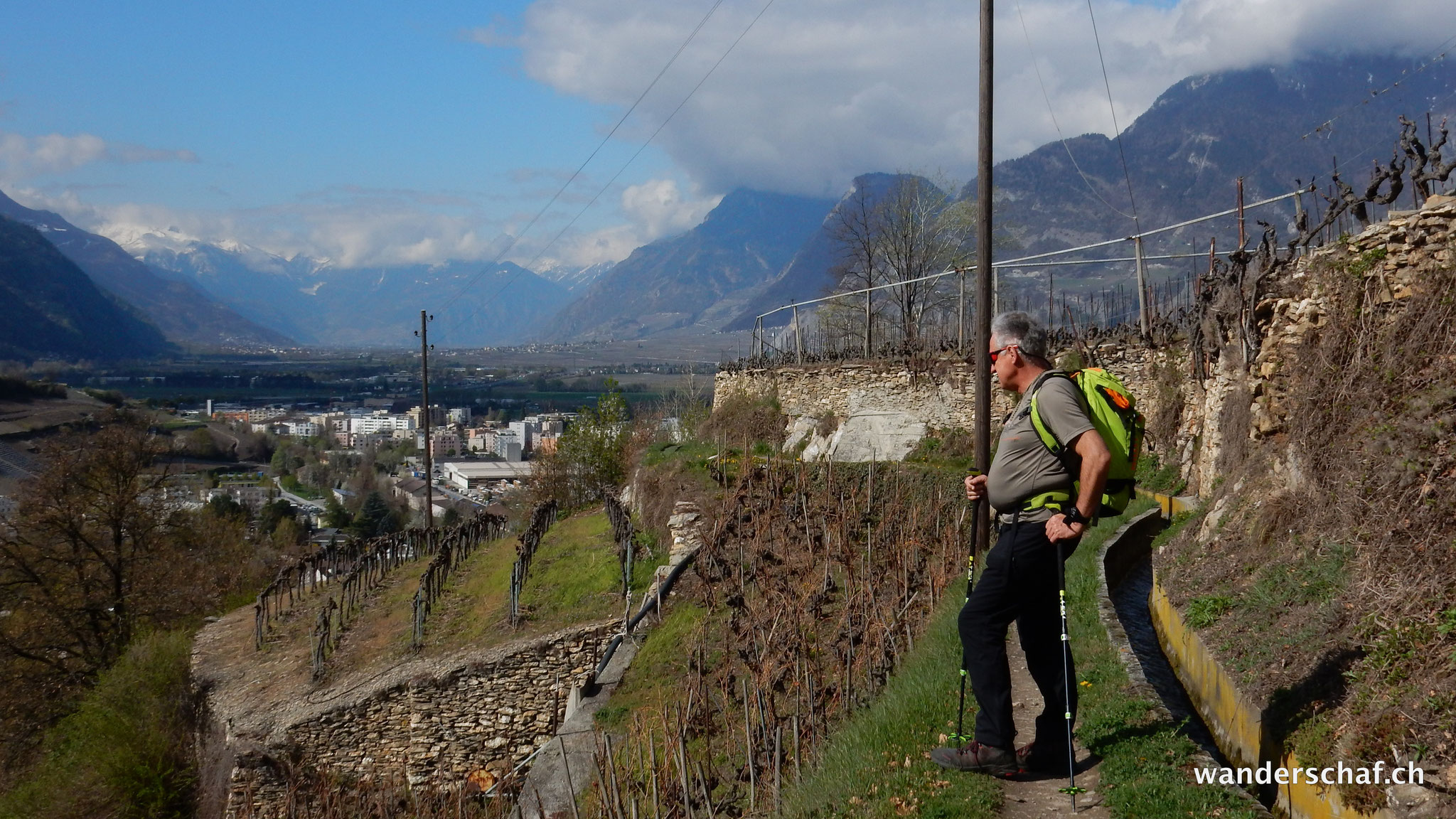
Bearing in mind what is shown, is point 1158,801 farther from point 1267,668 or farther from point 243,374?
point 243,374

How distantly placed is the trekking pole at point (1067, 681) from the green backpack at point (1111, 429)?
0.34m

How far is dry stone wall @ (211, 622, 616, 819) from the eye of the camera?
16.6 m

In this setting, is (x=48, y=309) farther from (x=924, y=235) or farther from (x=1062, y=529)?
(x=1062, y=529)

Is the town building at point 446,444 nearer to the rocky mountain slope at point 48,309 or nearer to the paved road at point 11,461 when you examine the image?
the paved road at point 11,461

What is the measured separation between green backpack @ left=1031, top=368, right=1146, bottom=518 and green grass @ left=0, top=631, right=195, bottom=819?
66.5 ft

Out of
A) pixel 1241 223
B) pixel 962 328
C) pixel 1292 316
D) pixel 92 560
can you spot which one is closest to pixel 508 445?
pixel 92 560

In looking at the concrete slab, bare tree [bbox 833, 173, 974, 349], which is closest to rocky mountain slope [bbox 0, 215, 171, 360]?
bare tree [bbox 833, 173, 974, 349]

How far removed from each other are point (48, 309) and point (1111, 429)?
184670 mm

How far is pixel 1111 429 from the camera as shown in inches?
167

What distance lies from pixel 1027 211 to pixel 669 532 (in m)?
153

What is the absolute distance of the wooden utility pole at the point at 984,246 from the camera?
9195 mm

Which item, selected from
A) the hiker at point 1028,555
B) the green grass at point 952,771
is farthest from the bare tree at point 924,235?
the hiker at point 1028,555

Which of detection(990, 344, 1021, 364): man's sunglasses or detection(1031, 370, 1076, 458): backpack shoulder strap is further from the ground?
detection(990, 344, 1021, 364): man's sunglasses

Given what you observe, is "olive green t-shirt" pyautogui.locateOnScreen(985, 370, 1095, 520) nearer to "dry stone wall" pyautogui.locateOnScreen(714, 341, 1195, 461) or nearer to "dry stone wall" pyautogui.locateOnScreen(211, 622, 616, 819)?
"dry stone wall" pyautogui.locateOnScreen(211, 622, 616, 819)
